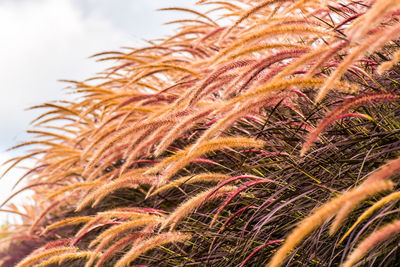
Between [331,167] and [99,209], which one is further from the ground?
[331,167]

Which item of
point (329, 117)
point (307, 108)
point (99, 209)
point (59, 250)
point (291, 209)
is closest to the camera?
point (329, 117)

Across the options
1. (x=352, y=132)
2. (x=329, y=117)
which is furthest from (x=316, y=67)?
(x=352, y=132)

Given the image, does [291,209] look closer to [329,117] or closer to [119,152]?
[329,117]

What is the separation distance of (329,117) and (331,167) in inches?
25.4

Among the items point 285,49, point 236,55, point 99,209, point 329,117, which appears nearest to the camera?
point 329,117

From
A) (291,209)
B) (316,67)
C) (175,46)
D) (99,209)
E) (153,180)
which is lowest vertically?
(99,209)

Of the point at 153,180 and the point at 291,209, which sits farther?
the point at 153,180

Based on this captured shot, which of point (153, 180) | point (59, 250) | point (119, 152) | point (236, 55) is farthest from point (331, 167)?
point (119, 152)

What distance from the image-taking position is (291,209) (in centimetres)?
155

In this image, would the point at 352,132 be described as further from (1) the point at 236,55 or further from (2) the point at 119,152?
(2) the point at 119,152

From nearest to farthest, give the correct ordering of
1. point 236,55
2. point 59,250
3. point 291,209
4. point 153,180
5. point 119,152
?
point 236,55 → point 291,209 → point 59,250 → point 153,180 → point 119,152

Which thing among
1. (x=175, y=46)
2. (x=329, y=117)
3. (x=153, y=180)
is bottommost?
(x=153, y=180)

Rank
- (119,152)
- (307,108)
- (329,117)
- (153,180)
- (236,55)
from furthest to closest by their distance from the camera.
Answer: (119,152) → (307,108) → (153,180) → (236,55) → (329,117)

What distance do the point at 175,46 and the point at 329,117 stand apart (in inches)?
93.2
